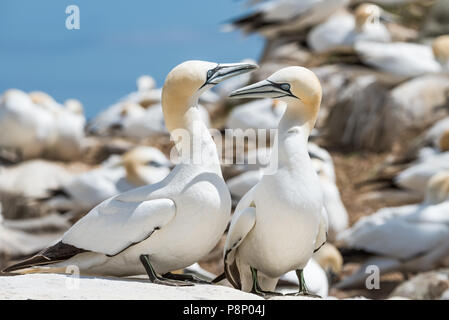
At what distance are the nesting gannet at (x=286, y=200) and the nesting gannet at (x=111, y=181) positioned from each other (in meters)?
7.23

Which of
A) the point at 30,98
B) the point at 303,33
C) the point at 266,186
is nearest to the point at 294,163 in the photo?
the point at 266,186

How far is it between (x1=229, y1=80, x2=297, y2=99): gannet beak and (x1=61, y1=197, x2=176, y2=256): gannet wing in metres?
0.64

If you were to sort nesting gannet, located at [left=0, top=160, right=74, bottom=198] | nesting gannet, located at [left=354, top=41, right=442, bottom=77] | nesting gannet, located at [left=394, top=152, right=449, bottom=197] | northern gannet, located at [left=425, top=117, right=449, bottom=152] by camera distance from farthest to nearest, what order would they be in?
1. nesting gannet, located at [left=354, top=41, right=442, bottom=77]
2. nesting gannet, located at [left=0, top=160, right=74, bottom=198]
3. northern gannet, located at [left=425, top=117, right=449, bottom=152]
4. nesting gannet, located at [left=394, top=152, right=449, bottom=197]

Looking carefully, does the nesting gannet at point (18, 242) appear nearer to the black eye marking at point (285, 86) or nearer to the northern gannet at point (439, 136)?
the northern gannet at point (439, 136)

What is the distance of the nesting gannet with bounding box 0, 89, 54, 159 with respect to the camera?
47.9 feet

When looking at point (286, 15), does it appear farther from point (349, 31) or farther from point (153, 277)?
point (153, 277)

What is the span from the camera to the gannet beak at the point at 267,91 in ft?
14.8

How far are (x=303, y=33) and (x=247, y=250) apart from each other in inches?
540

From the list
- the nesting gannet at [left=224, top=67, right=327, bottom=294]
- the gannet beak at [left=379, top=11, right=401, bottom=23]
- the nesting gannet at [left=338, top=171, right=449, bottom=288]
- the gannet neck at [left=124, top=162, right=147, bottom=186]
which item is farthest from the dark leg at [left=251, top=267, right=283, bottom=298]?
the gannet beak at [left=379, top=11, right=401, bottom=23]

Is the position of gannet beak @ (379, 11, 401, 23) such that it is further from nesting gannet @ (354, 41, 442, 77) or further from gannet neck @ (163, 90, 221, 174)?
gannet neck @ (163, 90, 221, 174)

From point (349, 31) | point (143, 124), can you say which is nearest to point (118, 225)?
point (143, 124)

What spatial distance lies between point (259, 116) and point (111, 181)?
249 cm

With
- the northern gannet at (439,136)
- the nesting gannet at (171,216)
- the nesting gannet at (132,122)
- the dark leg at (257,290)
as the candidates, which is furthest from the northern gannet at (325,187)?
the nesting gannet at (171,216)
